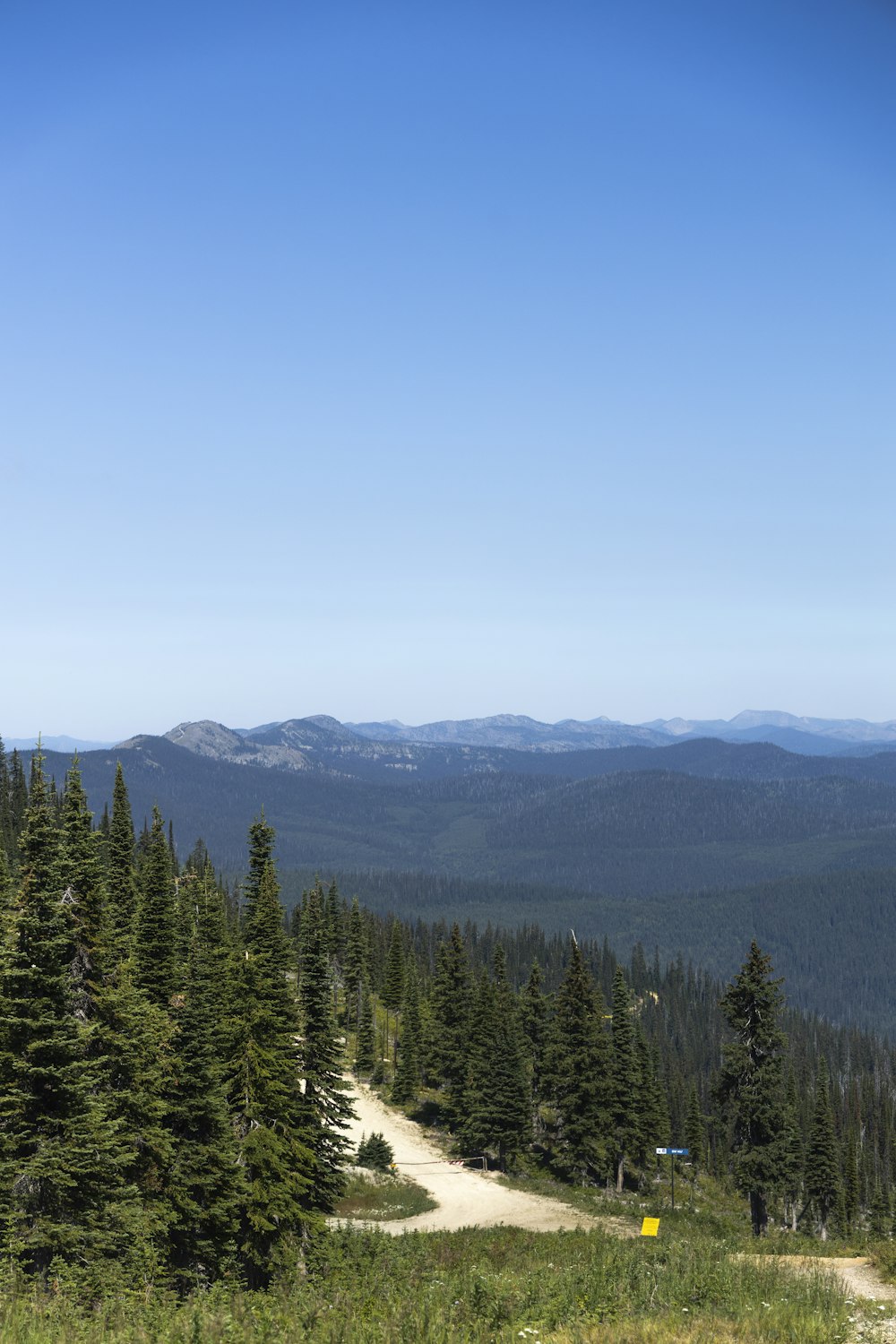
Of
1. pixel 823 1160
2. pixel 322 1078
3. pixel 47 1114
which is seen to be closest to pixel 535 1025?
pixel 823 1160

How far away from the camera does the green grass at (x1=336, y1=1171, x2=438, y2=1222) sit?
56.0 metres

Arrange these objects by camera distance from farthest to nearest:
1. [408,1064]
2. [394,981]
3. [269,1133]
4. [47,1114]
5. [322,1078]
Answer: [394,981]
[408,1064]
[322,1078]
[269,1133]
[47,1114]

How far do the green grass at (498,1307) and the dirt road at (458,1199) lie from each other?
1757 cm

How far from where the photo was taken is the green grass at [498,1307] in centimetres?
1584

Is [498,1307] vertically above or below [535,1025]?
above

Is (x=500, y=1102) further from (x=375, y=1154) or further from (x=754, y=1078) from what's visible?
(x=754, y=1078)

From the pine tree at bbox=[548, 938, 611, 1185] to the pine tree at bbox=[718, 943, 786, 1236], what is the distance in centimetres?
1453

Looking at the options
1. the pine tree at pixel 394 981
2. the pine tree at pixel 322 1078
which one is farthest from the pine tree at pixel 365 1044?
the pine tree at pixel 322 1078

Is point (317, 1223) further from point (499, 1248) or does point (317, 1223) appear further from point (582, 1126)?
point (582, 1126)

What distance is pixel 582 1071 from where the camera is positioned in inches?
2761

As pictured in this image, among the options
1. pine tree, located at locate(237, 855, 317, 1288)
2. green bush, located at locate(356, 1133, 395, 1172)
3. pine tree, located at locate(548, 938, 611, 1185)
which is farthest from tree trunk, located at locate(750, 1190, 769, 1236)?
pine tree, located at locate(237, 855, 317, 1288)

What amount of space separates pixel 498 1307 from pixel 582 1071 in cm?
5420

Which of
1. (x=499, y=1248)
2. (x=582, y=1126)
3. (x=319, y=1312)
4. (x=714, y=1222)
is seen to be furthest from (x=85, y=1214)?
(x=582, y=1126)

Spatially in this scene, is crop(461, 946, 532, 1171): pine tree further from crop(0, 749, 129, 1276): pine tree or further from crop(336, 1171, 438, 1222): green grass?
crop(0, 749, 129, 1276): pine tree
